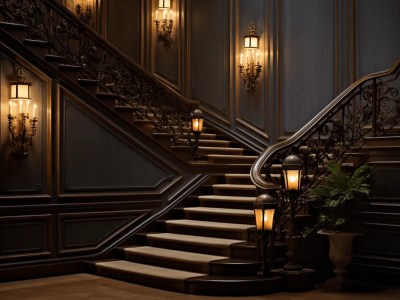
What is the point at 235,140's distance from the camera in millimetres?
10547

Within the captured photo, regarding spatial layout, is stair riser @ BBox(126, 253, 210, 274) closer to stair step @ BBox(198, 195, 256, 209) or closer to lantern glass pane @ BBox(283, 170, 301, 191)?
lantern glass pane @ BBox(283, 170, 301, 191)

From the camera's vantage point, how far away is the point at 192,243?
768 centimetres

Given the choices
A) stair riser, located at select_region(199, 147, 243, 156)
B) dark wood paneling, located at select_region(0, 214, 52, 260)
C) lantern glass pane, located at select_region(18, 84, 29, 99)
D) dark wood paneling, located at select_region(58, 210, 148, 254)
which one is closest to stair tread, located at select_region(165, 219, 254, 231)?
dark wood paneling, located at select_region(58, 210, 148, 254)

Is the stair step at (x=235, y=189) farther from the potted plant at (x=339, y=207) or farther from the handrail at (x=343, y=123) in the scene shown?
the potted plant at (x=339, y=207)

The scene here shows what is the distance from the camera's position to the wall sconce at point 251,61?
10.2 meters

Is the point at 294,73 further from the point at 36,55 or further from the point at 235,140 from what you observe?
the point at 36,55

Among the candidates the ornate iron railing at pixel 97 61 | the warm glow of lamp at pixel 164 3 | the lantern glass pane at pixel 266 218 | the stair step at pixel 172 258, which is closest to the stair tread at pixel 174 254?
the stair step at pixel 172 258

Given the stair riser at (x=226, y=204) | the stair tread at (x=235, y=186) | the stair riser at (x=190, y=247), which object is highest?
the stair tread at (x=235, y=186)

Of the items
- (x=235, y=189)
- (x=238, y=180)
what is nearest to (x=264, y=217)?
(x=235, y=189)

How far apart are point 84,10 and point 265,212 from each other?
5.57 meters

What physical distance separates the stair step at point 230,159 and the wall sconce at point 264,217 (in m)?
2.75

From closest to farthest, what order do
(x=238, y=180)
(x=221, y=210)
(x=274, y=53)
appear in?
(x=221, y=210) → (x=238, y=180) → (x=274, y=53)

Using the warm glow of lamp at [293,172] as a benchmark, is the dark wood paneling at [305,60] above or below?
above

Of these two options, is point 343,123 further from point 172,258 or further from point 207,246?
point 172,258
